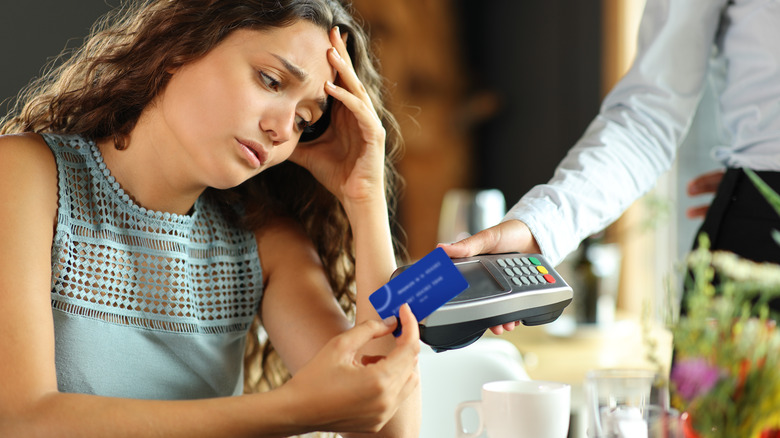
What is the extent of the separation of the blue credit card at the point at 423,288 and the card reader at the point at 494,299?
3 centimetres

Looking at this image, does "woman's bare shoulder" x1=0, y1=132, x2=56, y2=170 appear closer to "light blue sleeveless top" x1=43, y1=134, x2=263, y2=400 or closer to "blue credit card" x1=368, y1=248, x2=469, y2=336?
"light blue sleeveless top" x1=43, y1=134, x2=263, y2=400

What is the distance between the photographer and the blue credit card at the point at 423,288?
2.53 ft

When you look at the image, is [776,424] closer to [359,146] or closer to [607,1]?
[359,146]

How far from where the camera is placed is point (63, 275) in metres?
1.04

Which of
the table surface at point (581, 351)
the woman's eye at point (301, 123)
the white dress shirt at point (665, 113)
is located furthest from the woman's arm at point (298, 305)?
the table surface at point (581, 351)

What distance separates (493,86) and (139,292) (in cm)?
336

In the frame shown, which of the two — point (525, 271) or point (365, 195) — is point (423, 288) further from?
point (365, 195)

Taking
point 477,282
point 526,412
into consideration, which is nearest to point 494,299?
point 477,282

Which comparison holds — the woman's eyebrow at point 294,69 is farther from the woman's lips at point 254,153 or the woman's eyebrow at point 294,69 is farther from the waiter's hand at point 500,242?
the waiter's hand at point 500,242

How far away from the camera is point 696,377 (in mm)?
472

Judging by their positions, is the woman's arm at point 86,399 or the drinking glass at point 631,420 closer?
the drinking glass at point 631,420

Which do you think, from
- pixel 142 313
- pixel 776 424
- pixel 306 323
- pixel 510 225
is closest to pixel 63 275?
pixel 142 313

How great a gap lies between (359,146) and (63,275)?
492mm

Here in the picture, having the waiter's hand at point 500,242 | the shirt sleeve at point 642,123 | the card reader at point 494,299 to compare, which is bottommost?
the card reader at point 494,299
